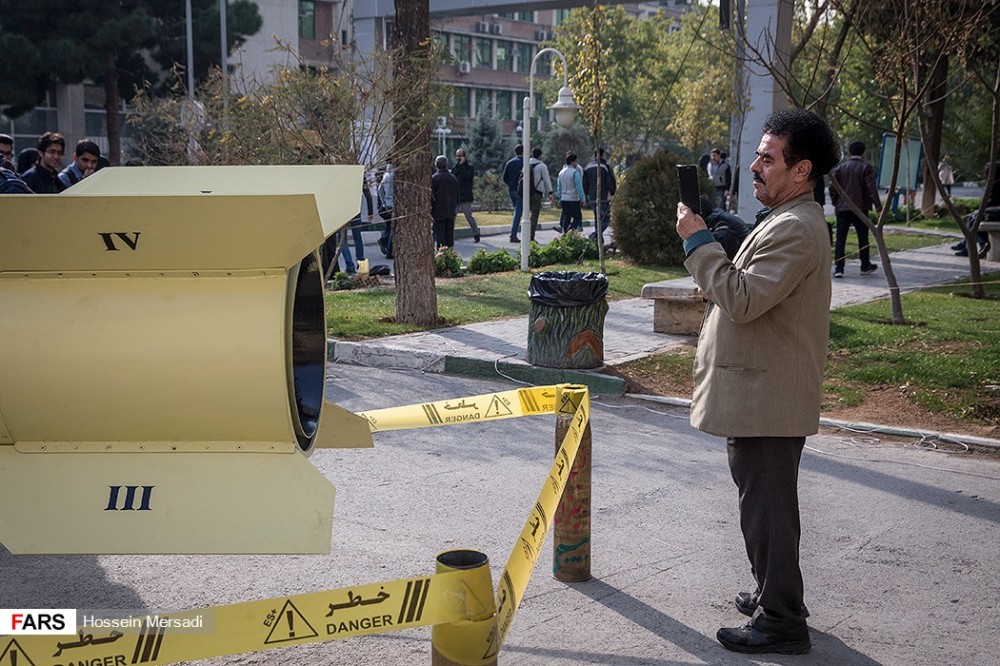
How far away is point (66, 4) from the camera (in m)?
35.3

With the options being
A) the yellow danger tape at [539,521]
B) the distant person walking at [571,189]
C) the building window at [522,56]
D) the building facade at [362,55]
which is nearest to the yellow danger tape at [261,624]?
the yellow danger tape at [539,521]

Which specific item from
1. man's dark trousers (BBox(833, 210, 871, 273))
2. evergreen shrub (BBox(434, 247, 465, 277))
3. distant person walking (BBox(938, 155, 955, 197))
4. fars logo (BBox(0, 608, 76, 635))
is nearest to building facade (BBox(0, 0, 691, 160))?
evergreen shrub (BBox(434, 247, 465, 277))

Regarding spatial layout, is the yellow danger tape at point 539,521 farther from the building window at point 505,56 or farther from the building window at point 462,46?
the building window at point 505,56

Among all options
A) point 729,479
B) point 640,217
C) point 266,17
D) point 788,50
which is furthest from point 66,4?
point 729,479

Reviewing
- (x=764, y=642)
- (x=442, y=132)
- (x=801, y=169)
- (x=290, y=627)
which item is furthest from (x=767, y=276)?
(x=442, y=132)

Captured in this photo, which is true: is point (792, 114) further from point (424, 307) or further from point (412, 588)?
point (424, 307)

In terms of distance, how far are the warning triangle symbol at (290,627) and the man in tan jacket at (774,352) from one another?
6.08 ft

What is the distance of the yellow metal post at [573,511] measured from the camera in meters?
4.79

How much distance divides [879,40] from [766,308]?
10.8 metres

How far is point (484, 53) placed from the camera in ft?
260

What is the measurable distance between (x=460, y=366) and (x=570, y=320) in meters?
1.09

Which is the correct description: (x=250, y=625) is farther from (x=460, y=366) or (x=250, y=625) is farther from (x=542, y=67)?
(x=542, y=67)

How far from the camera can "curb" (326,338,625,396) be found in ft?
29.4

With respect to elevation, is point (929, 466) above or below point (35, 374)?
below
